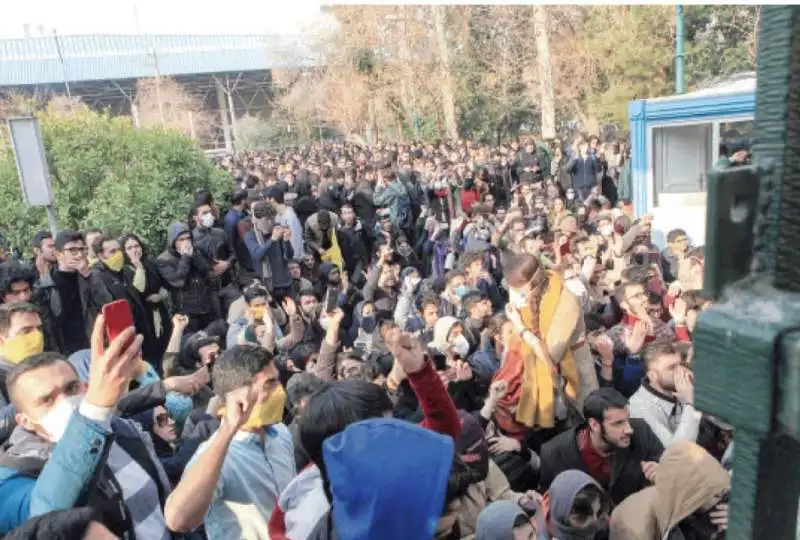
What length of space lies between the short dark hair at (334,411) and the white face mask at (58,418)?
25.9 inches

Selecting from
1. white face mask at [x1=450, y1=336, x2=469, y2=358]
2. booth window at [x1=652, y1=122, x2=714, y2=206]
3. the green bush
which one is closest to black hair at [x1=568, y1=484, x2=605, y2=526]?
white face mask at [x1=450, y1=336, x2=469, y2=358]

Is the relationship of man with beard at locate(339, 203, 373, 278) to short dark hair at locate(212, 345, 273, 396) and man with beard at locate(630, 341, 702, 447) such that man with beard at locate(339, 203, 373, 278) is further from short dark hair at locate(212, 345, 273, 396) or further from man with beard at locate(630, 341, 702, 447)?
short dark hair at locate(212, 345, 273, 396)

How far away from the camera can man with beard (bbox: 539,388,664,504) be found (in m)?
3.01

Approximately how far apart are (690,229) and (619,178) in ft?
13.5

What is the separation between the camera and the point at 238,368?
247 cm

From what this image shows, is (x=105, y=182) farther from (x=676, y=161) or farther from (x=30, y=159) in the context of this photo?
(x=676, y=161)

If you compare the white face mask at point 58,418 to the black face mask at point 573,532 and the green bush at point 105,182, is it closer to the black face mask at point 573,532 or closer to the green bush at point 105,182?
the black face mask at point 573,532

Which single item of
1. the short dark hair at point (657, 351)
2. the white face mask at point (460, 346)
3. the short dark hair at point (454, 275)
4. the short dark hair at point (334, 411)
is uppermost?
the short dark hair at point (334, 411)

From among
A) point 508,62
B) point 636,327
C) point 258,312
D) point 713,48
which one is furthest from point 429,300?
point 508,62

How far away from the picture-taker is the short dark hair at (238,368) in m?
2.45

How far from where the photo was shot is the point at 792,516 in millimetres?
1020

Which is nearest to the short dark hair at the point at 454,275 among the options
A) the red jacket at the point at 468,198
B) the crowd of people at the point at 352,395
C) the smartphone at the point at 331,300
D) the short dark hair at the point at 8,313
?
the crowd of people at the point at 352,395

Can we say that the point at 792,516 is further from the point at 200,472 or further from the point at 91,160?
the point at 91,160

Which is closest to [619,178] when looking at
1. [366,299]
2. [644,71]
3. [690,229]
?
[690,229]
